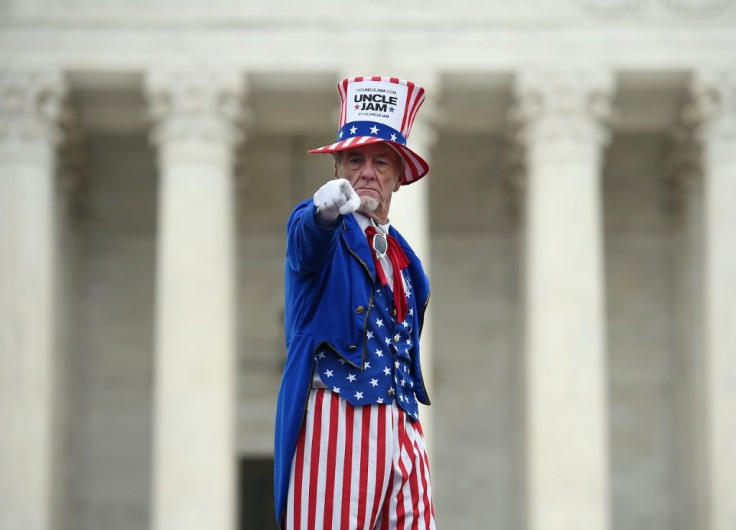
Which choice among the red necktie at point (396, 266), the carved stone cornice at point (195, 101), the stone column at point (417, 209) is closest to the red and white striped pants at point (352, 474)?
the red necktie at point (396, 266)

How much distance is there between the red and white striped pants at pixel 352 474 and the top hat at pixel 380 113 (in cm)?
142

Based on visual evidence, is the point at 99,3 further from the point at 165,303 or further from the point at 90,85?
the point at 165,303

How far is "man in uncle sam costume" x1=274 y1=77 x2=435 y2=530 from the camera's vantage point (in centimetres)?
813

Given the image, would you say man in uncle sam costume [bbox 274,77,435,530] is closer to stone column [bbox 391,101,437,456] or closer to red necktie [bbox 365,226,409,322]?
red necktie [bbox 365,226,409,322]

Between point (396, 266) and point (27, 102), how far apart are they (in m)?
24.6

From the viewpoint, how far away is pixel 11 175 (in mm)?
32125

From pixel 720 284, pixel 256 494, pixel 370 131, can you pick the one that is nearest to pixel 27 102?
pixel 256 494

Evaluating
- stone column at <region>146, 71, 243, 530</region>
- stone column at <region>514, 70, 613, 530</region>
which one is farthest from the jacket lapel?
stone column at <region>514, 70, 613, 530</region>

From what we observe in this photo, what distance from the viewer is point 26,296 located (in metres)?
31.8

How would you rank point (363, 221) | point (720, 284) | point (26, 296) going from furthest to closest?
point (720, 284) → point (26, 296) → point (363, 221)

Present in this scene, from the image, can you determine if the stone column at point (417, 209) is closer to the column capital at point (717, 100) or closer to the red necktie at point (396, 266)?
the column capital at point (717, 100)

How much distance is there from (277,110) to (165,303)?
5.83m

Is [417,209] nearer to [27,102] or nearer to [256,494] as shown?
[27,102]

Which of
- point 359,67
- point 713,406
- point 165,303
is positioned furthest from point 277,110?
point 713,406
